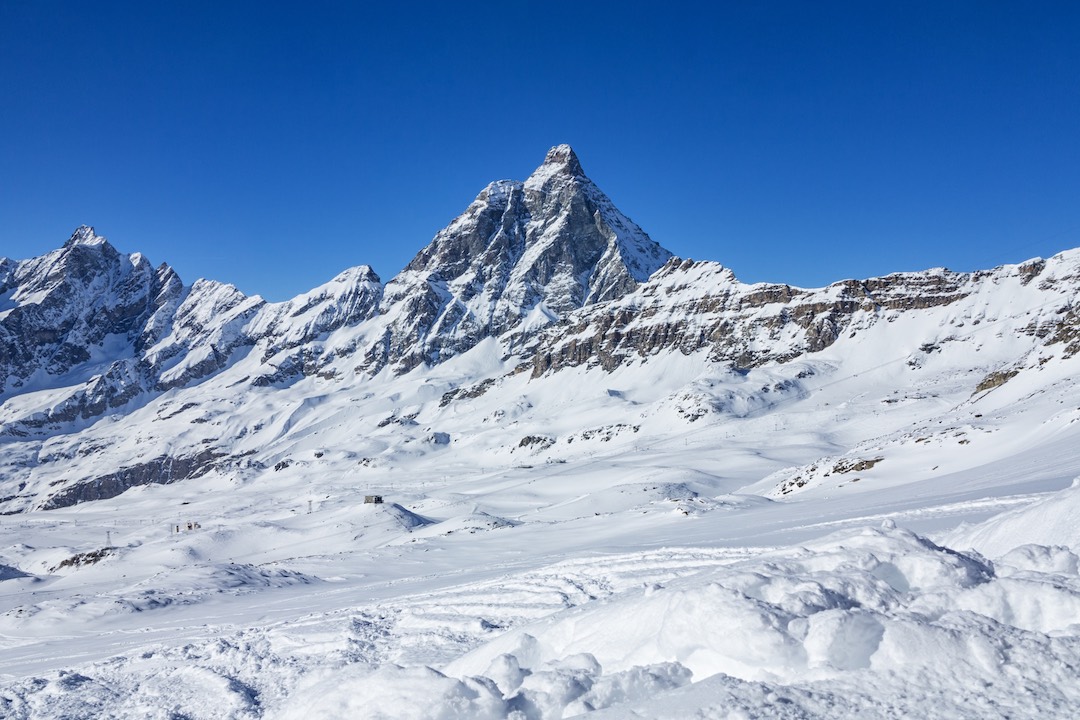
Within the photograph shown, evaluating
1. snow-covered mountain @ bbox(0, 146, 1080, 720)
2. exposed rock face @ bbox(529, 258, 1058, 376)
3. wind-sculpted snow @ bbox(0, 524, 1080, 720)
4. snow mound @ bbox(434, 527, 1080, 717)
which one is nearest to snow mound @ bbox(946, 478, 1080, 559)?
snow-covered mountain @ bbox(0, 146, 1080, 720)

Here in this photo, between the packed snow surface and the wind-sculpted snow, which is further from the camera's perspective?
the packed snow surface

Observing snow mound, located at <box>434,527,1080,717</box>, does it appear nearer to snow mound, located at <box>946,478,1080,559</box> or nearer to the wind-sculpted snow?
the wind-sculpted snow

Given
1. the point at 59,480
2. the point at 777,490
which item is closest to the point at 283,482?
the point at 59,480

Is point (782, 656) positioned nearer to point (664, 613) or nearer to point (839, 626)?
point (839, 626)

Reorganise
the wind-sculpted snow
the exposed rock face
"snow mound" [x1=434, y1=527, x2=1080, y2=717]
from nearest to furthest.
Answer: the wind-sculpted snow, "snow mound" [x1=434, y1=527, x2=1080, y2=717], the exposed rock face

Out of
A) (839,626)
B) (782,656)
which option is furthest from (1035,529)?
(782,656)

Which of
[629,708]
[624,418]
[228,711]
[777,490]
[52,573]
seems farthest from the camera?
[624,418]

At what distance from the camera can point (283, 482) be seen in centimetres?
13762

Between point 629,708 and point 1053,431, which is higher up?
point 1053,431

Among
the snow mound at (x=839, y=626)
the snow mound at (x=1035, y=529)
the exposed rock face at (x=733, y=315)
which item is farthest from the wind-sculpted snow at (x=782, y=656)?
the exposed rock face at (x=733, y=315)

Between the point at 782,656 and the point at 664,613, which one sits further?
the point at 664,613

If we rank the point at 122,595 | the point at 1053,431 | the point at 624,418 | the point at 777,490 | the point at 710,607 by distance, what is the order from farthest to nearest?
the point at 624,418
the point at 777,490
the point at 1053,431
the point at 122,595
the point at 710,607

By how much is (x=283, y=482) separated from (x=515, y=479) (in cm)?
6781

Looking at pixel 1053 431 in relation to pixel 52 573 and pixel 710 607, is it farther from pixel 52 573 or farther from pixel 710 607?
pixel 52 573
